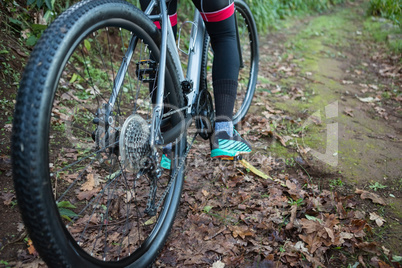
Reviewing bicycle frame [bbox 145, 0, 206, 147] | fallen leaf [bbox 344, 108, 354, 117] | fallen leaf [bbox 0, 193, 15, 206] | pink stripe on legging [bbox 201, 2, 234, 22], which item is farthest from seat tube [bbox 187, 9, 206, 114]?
fallen leaf [bbox 344, 108, 354, 117]

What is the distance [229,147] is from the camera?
2080 mm

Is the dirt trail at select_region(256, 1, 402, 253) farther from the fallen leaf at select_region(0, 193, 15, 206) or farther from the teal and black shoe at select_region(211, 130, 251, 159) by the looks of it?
the fallen leaf at select_region(0, 193, 15, 206)

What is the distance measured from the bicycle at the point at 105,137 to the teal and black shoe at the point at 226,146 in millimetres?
90

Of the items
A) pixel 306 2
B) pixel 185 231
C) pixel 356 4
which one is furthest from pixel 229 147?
pixel 356 4

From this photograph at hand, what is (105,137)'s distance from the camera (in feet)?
4.32

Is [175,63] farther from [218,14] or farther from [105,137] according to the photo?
[105,137]

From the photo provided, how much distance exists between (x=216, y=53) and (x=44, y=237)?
5.00 feet

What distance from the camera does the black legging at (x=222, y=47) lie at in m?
1.86

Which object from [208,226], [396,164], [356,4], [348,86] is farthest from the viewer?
[356,4]

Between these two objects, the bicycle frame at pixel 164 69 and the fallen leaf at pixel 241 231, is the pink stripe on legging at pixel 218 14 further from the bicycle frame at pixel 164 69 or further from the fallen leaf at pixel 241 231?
the fallen leaf at pixel 241 231

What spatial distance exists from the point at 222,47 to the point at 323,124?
160 centimetres

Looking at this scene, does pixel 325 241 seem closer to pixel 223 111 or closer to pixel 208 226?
pixel 208 226

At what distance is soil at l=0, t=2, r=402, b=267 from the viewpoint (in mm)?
1835

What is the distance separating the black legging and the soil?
619 millimetres
